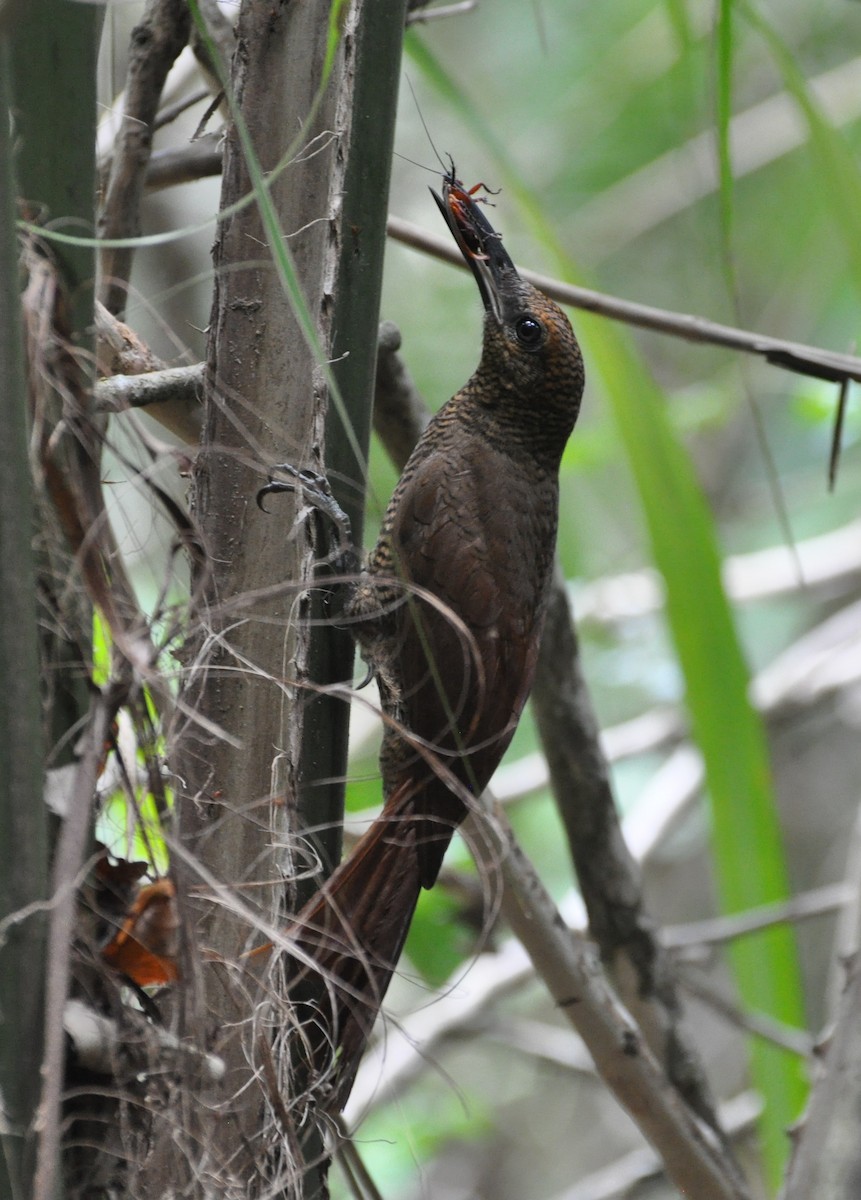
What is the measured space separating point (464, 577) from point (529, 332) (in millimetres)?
462

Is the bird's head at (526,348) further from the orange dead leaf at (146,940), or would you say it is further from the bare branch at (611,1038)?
the orange dead leaf at (146,940)

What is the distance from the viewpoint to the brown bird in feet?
4.67

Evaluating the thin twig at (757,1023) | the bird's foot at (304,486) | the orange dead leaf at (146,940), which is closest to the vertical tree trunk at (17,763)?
the orange dead leaf at (146,940)

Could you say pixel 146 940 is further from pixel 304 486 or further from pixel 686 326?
pixel 686 326

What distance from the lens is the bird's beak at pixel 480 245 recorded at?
183 centimetres

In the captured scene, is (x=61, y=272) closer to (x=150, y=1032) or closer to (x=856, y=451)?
(x=150, y=1032)

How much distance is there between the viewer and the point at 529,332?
78.2 inches

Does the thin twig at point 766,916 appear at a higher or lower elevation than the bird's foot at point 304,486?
lower

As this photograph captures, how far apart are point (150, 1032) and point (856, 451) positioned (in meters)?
4.28

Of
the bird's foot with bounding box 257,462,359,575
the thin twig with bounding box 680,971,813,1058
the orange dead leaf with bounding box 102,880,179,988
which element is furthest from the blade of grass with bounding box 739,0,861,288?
the thin twig with bounding box 680,971,813,1058

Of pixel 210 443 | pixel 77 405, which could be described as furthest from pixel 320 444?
pixel 77 405

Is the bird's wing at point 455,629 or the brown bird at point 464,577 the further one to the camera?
the bird's wing at point 455,629

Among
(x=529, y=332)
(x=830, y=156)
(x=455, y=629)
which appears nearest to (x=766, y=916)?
(x=455, y=629)

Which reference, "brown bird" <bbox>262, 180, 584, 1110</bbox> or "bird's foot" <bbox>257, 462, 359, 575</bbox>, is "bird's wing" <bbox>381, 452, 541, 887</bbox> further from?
"bird's foot" <bbox>257, 462, 359, 575</bbox>
